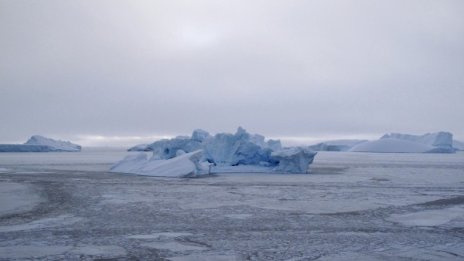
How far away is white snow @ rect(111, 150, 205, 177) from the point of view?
15758 mm

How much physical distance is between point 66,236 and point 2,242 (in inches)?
24.8

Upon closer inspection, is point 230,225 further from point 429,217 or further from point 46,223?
point 429,217

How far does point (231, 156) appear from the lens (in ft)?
67.6

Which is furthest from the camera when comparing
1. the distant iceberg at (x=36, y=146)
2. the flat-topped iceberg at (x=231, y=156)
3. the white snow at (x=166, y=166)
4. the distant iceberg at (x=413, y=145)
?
the distant iceberg at (x=36, y=146)

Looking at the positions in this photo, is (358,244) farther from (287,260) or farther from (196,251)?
(196,251)

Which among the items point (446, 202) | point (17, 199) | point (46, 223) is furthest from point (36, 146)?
point (446, 202)

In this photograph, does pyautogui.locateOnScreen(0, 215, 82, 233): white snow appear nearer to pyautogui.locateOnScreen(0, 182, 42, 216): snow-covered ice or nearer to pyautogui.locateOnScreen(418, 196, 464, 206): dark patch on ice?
pyautogui.locateOnScreen(0, 182, 42, 216): snow-covered ice

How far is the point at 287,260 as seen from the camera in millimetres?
4043

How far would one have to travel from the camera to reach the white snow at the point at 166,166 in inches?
620

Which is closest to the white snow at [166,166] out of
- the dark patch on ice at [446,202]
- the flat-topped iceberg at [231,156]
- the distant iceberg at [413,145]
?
the flat-topped iceberg at [231,156]

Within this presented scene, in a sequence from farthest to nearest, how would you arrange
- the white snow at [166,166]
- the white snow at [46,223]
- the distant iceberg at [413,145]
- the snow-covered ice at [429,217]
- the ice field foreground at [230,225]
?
1. the distant iceberg at [413,145]
2. the white snow at [166,166]
3. the snow-covered ice at [429,217]
4. the white snow at [46,223]
5. the ice field foreground at [230,225]

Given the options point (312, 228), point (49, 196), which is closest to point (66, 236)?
point (312, 228)

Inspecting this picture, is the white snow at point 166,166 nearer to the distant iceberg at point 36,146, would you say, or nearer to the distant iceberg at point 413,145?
the distant iceberg at point 36,146

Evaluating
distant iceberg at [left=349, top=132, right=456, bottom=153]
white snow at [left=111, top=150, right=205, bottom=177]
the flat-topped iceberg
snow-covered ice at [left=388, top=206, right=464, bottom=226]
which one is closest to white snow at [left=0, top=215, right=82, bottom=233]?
snow-covered ice at [left=388, top=206, right=464, bottom=226]
